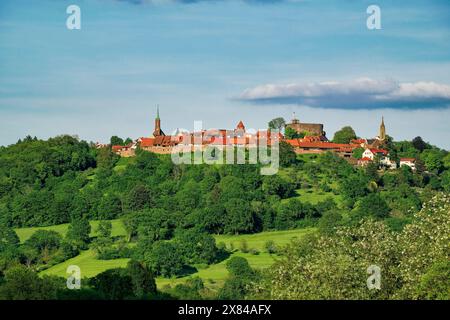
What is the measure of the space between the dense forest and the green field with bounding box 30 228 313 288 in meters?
1.05

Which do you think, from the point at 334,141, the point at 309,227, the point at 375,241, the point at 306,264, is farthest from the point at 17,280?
the point at 334,141

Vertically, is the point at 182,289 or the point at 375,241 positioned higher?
the point at 375,241

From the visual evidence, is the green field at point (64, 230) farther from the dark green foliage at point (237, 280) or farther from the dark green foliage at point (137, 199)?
the dark green foliage at point (237, 280)

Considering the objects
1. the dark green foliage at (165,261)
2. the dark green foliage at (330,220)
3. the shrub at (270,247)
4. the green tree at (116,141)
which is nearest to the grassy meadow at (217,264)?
the shrub at (270,247)

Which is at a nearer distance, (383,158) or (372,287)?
(372,287)

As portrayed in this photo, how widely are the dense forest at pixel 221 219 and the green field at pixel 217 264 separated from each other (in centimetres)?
105

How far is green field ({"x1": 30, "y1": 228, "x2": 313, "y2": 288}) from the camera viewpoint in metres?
61.5

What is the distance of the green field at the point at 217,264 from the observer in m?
61.5

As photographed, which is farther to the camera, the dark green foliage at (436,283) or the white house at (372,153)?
the white house at (372,153)

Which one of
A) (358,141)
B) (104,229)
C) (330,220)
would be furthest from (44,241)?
(358,141)

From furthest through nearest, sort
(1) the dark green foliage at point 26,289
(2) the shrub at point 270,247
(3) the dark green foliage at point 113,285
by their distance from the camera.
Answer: (2) the shrub at point 270,247 → (3) the dark green foliage at point 113,285 → (1) the dark green foliage at point 26,289

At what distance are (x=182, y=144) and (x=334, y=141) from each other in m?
24.7

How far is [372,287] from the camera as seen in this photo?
29.8 meters

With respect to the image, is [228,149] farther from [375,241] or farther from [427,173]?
[375,241]
